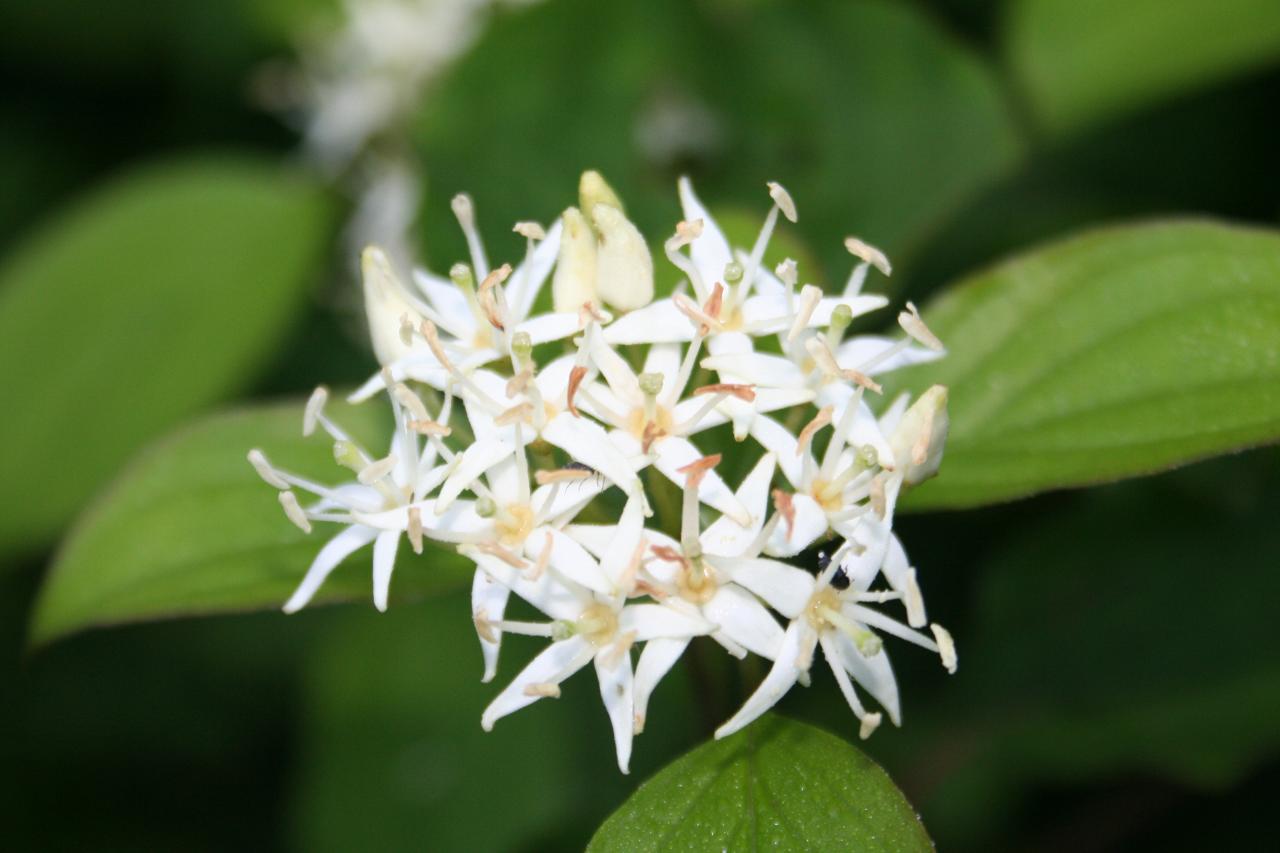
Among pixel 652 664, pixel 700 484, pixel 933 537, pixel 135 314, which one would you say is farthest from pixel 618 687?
pixel 135 314

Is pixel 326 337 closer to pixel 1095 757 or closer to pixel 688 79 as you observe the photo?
pixel 688 79

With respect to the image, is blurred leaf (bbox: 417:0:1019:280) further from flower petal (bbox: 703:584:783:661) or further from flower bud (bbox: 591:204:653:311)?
flower petal (bbox: 703:584:783:661)

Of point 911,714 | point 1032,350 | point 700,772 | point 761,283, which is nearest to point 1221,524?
point 911,714

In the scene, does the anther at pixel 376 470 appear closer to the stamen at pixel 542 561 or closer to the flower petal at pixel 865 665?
the stamen at pixel 542 561

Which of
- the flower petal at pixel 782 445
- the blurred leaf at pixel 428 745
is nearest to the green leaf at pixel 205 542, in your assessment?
the flower petal at pixel 782 445

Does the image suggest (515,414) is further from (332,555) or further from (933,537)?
(933,537)
